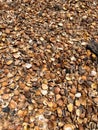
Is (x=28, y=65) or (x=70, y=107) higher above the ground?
(x=28, y=65)

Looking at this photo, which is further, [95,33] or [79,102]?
[95,33]

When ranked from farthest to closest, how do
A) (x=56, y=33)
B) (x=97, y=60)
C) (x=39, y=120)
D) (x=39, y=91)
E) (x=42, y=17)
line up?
(x=42, y=17), (x=56, y=33), (x=97, y=60), (x=39, y=91), (x=39, y=120)

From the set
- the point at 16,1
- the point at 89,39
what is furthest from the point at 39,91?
the point at 16,1

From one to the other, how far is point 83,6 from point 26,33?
2442mm

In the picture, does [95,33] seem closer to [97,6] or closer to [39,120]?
[97,6]

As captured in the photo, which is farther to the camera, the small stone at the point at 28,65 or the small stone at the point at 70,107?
the small stone at the point at 28,65

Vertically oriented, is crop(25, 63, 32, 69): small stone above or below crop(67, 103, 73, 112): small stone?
above

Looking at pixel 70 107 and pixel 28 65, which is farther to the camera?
pixel 28 65

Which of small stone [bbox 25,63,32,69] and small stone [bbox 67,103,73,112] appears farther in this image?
small stone [bbox 25,63,32,69]

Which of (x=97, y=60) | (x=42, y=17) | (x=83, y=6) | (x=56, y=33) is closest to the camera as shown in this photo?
(x=97, y=60)

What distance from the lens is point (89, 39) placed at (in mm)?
Result: 7102

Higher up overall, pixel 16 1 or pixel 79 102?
pixel 16 1

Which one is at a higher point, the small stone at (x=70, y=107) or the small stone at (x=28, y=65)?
the small stone at (x=28, y=65)

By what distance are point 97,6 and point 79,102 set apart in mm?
4041
